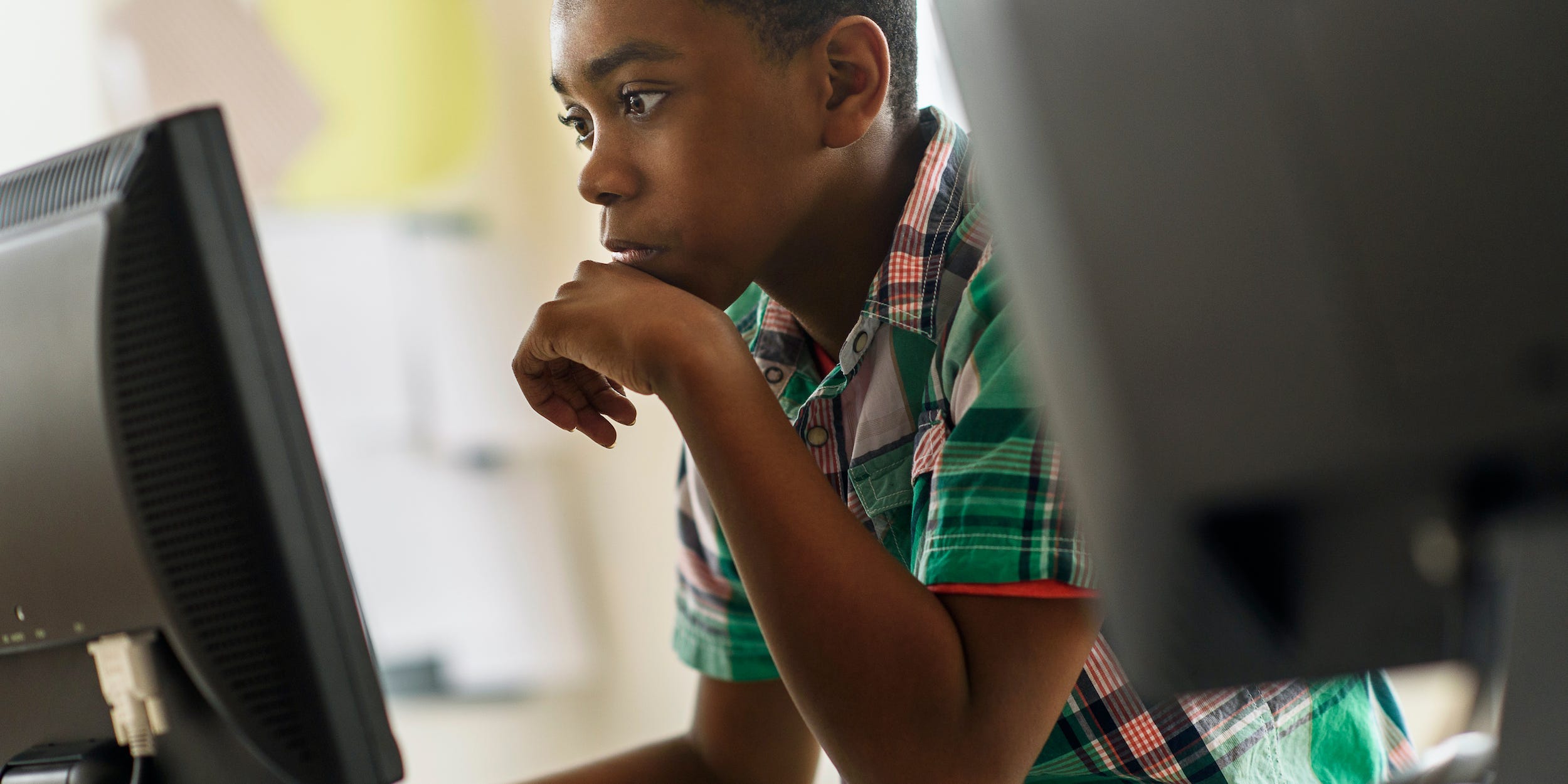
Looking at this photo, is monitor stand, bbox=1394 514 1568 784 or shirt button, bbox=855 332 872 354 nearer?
monitor stand, bbox=1394 514 1568 784

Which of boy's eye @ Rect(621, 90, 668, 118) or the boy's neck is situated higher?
boy's eye @ Rect(621, 90, 668, 118)

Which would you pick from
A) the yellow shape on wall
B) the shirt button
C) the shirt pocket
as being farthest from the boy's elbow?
the yellow shape on wall

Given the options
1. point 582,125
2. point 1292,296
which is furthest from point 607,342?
point 1292,296

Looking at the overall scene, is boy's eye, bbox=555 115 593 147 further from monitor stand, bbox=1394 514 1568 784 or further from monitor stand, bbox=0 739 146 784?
monitor stand, bbox=1394 514 1568 784

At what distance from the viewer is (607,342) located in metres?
0.84

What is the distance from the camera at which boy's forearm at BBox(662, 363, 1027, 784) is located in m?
0.70

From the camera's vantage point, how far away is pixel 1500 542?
32 centimetres

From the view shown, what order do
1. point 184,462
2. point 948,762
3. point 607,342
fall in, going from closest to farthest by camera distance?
point 184,462 < point 948,762 < point 607,342

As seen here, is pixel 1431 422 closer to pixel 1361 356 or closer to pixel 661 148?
pixel 1361 356

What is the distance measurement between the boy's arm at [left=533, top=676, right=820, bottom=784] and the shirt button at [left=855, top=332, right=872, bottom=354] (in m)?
0.32

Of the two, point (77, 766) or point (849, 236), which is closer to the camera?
point (77, 766)

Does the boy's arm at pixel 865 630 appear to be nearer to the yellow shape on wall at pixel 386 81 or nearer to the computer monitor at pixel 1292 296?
the computer monitor at pixel 1292 296

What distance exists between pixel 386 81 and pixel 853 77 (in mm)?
1379

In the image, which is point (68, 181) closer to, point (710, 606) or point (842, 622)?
point (842, 622)
